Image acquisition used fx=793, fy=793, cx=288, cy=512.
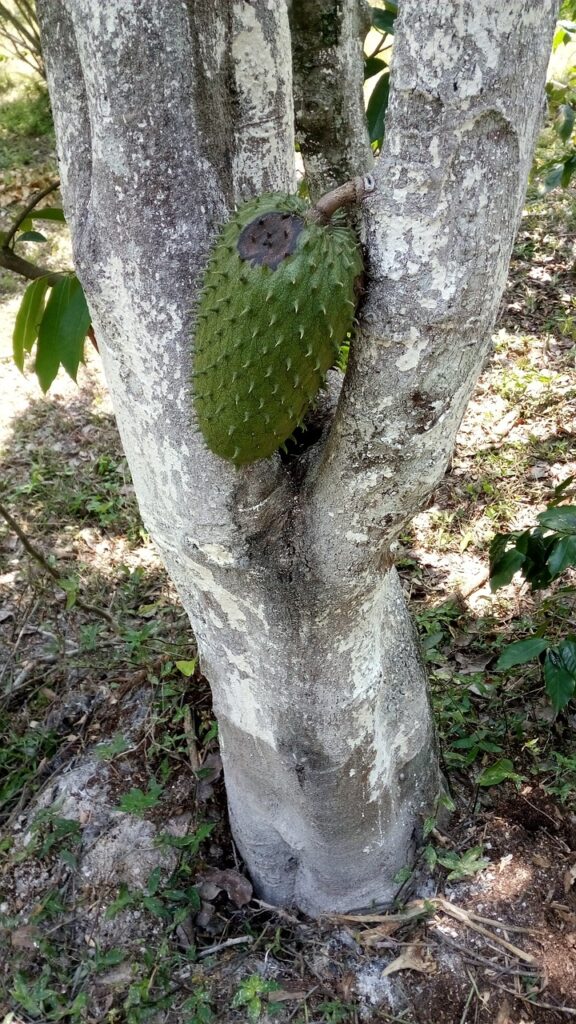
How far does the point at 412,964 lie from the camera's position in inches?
67.5

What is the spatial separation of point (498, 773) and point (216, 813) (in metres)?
0.74

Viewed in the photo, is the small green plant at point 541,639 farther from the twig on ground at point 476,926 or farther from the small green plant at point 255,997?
the small green plant at point 255,997

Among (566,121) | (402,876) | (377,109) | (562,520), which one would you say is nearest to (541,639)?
(562,520)

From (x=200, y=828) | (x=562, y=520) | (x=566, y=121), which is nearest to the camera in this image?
(x=562, y=520)

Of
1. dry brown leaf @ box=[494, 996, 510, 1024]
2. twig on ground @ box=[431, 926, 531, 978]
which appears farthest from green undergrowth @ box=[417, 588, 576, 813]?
dry brown leaf @ box=[494, 996, 510, 1024]

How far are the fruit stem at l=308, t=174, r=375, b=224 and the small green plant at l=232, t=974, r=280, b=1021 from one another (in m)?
1.50

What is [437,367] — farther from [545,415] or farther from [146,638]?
[545,415]

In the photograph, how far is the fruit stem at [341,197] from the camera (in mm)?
964

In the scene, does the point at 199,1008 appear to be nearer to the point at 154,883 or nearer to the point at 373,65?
the point at 154,883

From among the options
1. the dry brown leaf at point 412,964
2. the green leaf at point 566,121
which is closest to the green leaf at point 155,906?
the dry brown leaf at point 412,964

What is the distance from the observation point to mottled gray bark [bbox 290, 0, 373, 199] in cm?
132

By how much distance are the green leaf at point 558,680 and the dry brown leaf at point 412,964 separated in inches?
24.4

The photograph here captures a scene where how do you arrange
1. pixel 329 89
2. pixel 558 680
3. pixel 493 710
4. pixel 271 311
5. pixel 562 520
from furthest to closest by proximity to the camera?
1. pixel 493 710
2. pixel 558 680
3. pixel 562 520
4. pixel 329 89
5. pixel 271 311

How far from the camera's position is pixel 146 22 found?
3.20 ft
